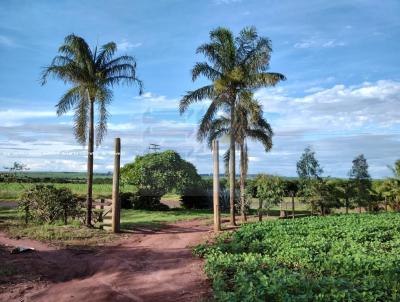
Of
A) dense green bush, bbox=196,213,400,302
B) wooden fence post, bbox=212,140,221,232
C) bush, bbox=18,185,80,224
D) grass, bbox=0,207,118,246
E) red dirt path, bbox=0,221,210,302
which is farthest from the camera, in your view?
bush, bbox=18,185,80,224

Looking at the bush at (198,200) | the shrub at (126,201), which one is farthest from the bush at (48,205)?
the bush at (198,200)

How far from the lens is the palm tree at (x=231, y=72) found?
1897cm

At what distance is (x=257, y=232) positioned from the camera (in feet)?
45.2

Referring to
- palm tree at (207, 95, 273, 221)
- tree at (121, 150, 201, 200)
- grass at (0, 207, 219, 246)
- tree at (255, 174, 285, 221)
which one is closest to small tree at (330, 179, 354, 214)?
palm tree at (207, 95, 273, 221)

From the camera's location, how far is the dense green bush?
6.90 m

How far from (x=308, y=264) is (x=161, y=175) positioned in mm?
19155

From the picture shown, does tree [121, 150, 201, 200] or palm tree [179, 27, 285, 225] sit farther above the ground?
palm tree [179, 27, 285, 225]

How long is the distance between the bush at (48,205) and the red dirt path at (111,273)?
3497 millimetres

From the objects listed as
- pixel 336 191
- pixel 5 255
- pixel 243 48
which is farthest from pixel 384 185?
pixel 5 255

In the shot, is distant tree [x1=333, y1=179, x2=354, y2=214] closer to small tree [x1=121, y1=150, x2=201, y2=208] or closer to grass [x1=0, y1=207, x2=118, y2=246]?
small tree [x1=121, y1=150, x2=201, y2=208]

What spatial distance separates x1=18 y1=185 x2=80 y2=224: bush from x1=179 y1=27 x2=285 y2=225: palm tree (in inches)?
246

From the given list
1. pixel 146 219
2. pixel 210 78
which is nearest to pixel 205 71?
pixel 210 78

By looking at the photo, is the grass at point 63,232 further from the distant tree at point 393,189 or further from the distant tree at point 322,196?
→ the distant tree at point 393,189

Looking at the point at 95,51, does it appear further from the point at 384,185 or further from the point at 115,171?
the point at 384,185
